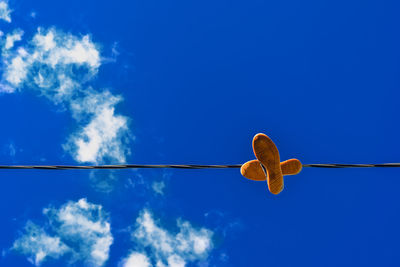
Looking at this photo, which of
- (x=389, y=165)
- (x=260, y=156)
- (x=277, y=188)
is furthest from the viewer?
(x=277, y=188)

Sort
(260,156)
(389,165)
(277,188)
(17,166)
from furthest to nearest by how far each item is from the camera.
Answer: (277,188) < (260,156) < (17,166) < (389,165)

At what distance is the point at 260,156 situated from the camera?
4.02m

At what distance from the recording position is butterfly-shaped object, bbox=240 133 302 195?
396 centimetres

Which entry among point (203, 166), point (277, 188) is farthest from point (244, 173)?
point (203, 166)

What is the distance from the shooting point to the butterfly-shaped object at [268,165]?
3.96 metres

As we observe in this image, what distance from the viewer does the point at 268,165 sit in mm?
4094

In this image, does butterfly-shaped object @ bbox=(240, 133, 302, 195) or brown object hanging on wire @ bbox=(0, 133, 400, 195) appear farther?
butterfly-shaped object @ bbox=(240, 133, 302, 195)

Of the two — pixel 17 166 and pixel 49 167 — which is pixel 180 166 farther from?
pixel 17 166

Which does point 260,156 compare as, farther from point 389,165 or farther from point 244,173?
point 389,165

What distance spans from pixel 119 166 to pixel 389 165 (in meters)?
2.38

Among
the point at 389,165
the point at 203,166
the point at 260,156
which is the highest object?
the point at 260,156

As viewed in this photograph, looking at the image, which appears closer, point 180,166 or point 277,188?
point 180,166

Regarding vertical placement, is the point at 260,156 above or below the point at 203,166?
above

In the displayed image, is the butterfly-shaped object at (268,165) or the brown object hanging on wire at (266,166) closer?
the brown object hanging on wire at (266,166)
